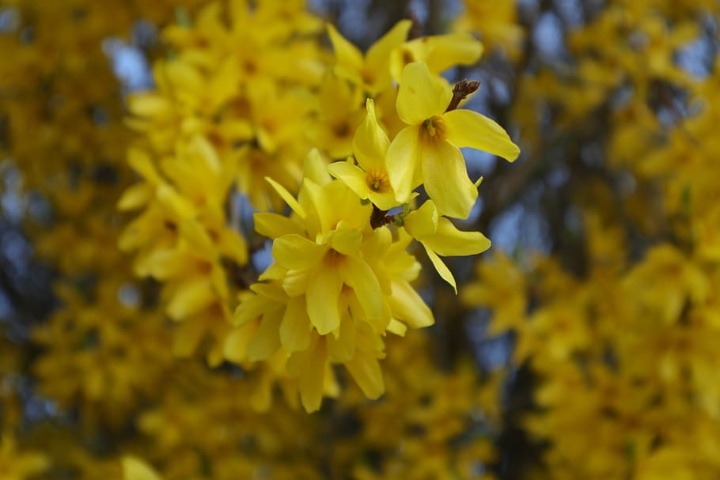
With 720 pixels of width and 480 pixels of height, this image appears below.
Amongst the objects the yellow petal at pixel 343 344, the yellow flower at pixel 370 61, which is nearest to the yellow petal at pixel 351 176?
the yellow petal at pixel 343 344

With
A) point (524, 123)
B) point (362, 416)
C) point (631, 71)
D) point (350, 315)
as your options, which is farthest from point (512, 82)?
point (350, 315)

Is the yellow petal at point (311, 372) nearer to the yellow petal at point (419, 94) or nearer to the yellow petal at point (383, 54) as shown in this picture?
the yellow petal at point (419, 94)

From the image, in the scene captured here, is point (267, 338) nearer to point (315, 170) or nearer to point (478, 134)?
point (315, 170)

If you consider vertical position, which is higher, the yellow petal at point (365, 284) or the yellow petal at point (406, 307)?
the yellow petal at point (365, 284)

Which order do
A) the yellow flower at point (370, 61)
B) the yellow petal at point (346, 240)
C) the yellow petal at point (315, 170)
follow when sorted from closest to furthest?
1. the yellow petal at point (346, 240)
2. the yellow petal at point (315, 170)
3. the yellow flower at point (370, 61)

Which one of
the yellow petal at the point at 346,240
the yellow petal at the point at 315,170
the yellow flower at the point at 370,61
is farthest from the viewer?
the yellow flower at the point at 370,61

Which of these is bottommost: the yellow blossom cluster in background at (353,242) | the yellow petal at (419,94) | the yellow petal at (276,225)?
the yellow blossom cluster in background at (353,242)

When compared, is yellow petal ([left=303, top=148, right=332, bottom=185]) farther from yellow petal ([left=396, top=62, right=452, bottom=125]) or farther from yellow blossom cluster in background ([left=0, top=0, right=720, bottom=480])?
yellow petal ([left=396, top=62, right=452, bottom=125])

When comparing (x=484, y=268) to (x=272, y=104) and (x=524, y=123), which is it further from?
(x=272, y=104)
